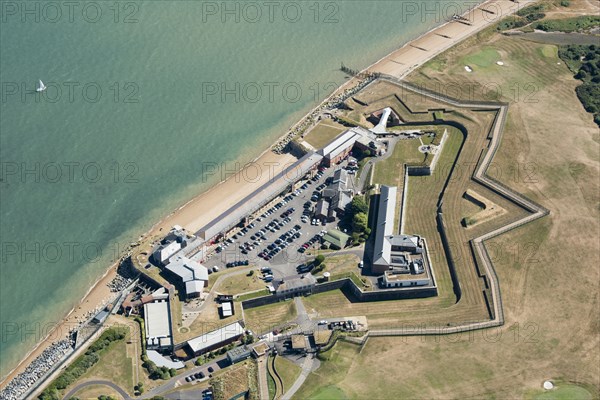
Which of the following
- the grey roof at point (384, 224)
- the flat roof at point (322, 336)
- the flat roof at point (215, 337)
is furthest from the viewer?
the grey roof at point (384, 224)

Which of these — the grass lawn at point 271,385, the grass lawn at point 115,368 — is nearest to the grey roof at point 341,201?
the grass lawn at point 271,385

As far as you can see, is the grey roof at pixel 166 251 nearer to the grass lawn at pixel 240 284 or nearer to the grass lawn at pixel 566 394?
the grass lawn at pixel 240 284

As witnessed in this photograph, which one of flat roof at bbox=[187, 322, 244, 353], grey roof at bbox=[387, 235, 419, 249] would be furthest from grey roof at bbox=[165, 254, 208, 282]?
grey roof at bbox=[387, 235, 419, 249]

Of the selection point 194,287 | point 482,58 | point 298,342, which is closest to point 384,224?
point 298,342

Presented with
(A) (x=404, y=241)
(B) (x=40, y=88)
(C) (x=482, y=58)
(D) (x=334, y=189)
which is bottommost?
(A) (x=404, y=241)

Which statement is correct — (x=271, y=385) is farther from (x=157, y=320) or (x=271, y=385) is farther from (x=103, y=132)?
(x=103, y=132)

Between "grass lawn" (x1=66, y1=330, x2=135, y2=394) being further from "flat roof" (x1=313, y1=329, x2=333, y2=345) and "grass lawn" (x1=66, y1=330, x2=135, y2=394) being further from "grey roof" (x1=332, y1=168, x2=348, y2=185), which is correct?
"grey roof" (x1=332, y1=168, x2=348, y2=185)

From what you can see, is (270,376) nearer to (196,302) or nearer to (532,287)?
(196,302)
